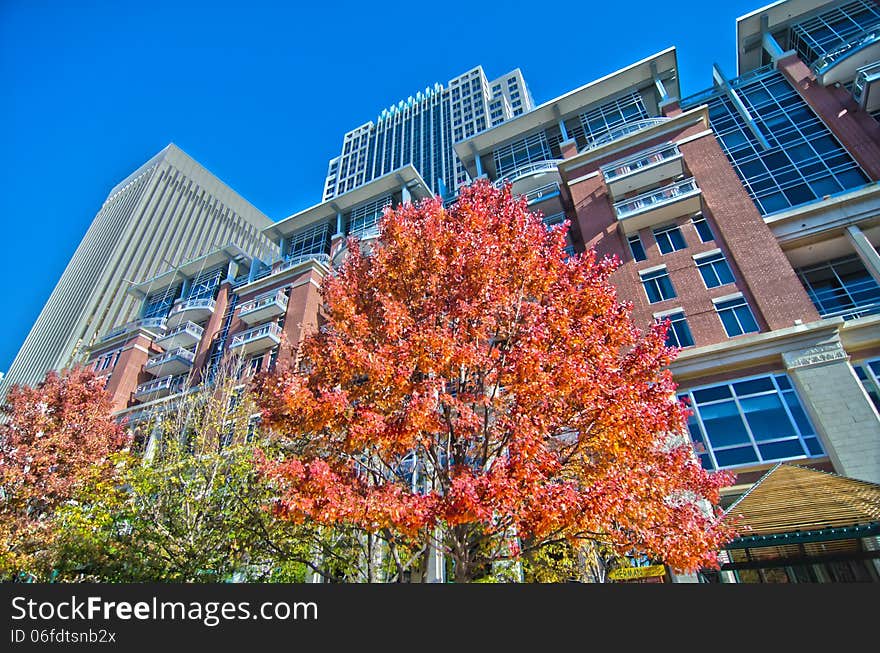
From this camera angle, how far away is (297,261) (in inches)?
1357

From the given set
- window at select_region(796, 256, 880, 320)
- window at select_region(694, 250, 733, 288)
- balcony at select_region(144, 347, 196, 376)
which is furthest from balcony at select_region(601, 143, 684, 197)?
balcony at select_region(144, 347, 196, 376)

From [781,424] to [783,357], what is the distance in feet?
8.15

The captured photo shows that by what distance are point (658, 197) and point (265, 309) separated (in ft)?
80.7

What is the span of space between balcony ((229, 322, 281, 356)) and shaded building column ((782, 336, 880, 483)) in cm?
2668

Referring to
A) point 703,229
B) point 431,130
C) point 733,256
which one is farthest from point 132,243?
point 733,256

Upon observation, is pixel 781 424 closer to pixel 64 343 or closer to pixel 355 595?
pixel 355 595

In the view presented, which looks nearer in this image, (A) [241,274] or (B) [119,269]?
(A) [241,274]

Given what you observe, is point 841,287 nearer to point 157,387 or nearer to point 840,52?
point 840,52

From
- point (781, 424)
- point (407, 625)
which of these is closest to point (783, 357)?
point (781, 424)

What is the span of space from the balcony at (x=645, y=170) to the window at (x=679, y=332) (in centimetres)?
796

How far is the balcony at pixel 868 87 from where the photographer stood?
2211 cm

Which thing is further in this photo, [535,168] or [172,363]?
[172,363]

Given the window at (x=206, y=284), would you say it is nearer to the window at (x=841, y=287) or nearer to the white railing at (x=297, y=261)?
the white railing at (x=297, y=261)

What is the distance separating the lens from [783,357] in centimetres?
1689
